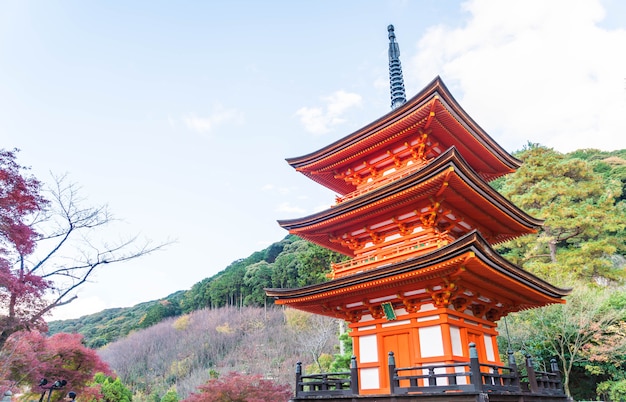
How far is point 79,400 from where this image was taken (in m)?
20.6

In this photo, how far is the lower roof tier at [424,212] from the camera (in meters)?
9.96

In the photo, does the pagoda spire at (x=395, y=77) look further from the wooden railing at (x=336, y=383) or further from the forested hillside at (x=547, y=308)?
the forested hillside at (x=547, y=308)

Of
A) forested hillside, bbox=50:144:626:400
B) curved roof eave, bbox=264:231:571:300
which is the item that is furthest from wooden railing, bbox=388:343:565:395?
forested hillside, bbox=50:144:626:400

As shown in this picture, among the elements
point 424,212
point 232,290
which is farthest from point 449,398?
point 232,290

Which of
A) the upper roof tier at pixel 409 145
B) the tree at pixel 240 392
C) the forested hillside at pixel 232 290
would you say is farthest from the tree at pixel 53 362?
the forested hillside at pixel 232 290

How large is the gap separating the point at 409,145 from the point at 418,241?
10.5 ft

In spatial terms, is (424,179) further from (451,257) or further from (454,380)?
(454,380)

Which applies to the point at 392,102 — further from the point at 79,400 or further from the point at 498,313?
the point at 79,400

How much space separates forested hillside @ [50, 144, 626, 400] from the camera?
757 inches

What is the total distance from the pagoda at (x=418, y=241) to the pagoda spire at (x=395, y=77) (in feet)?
8.99

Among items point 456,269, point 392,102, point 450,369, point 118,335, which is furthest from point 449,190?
point 118,335

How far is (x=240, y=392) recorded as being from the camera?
16641mm

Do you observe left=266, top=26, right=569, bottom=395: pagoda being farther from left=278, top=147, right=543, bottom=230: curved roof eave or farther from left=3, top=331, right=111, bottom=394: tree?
left=3, top=331, right=111, bottom=394: tree

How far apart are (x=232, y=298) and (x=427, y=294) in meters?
46.8
